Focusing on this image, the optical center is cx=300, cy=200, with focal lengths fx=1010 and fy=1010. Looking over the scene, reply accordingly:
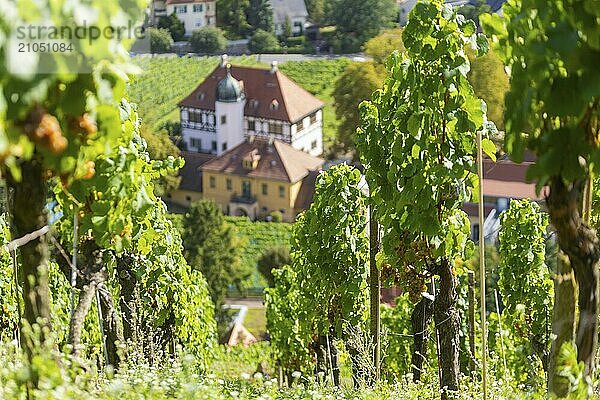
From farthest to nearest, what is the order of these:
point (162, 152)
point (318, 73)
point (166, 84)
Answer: point (318, 73) → point (166, 84) → point (162, 152)

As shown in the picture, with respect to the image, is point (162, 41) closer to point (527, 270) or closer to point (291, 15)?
point (291, 15)

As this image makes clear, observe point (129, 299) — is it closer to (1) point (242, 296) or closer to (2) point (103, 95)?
(2) point (103, 95)

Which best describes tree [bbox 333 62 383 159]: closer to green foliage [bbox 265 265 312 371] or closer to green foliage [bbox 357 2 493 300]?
green foliage [bbox 265 265 312 371]

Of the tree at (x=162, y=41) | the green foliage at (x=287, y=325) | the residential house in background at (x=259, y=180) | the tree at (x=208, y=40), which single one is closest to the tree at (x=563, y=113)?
the green foliage at (x=287, y=325)

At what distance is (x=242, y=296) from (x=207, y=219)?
9.00 feet

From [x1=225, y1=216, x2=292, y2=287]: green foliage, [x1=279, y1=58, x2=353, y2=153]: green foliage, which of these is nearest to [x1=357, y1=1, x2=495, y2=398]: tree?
[x1=225, y1=216, x2=292, y2=287]: green foliage

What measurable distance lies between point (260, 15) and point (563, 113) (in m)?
69.2

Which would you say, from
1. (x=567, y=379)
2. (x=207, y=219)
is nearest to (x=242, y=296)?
(x=207, y=219)

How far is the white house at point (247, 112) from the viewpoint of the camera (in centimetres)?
5141

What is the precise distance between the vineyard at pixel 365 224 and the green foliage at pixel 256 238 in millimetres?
21586

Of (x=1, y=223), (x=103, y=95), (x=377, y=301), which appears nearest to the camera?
(x=103, y=95)

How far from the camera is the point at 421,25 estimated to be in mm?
5910

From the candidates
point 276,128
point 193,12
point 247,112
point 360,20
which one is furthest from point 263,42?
point 276,128

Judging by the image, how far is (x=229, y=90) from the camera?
51.0m
